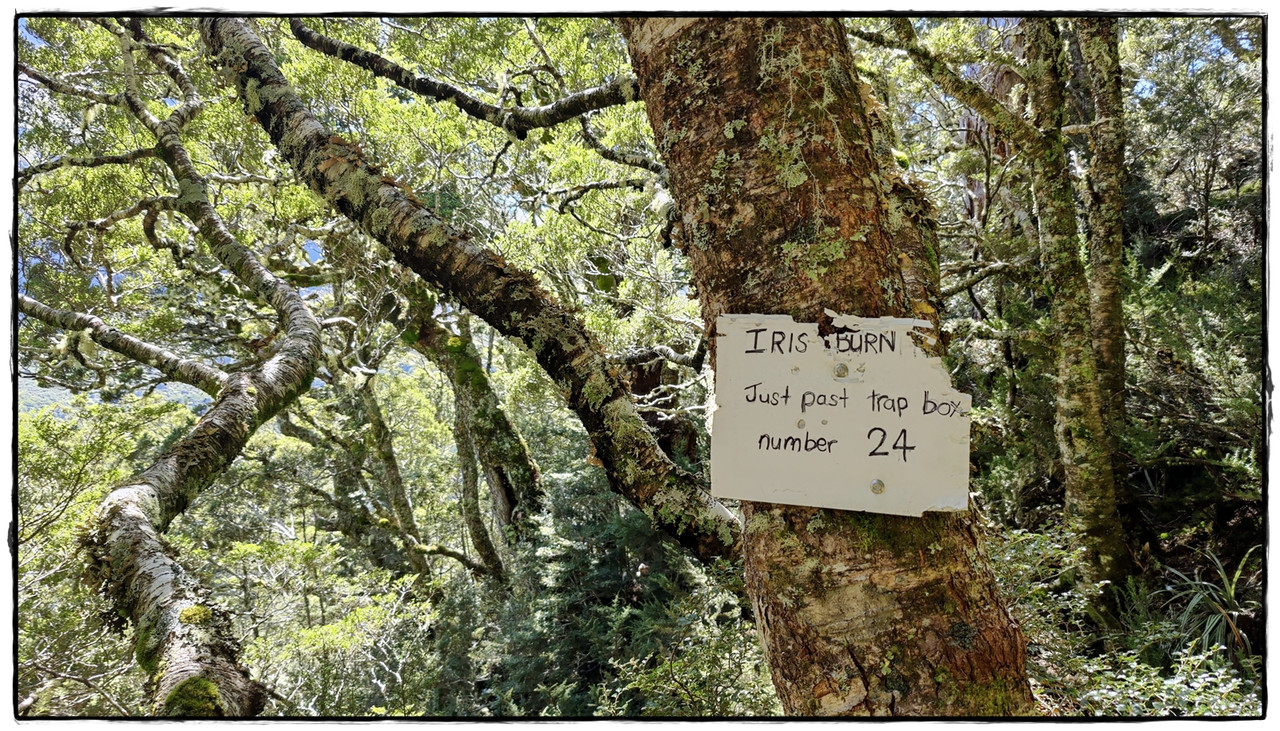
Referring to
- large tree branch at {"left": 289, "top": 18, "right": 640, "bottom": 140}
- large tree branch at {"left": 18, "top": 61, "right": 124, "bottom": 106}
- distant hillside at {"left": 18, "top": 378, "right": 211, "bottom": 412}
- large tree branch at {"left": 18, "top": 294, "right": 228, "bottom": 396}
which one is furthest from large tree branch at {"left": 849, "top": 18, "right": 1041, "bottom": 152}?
large tree branch at {"left": 18, "top": 61, "right": 124, "bottom": 106}

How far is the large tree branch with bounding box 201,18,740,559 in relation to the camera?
39.4 inches

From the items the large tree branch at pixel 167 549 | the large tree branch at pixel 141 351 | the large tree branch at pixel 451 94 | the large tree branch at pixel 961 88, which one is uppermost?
the large tree branch at pixel 961 88

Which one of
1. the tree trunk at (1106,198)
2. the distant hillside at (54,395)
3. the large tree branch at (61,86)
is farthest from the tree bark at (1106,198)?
the large tree branch at (61,86)

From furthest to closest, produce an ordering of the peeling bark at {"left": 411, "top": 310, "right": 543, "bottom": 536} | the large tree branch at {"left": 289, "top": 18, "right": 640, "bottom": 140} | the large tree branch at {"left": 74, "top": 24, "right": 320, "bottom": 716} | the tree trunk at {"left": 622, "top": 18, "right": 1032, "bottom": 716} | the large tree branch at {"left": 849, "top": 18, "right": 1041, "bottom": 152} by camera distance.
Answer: the peeling bark at {"left": 411, "top": 310, "right": 543, "bottom": 536}
the large tree branch at {"left": 849, "top": 18, "right": 1041, "bottom": 152}
the large tree branch at {"left": 289, "top": 18, "right": 640, "bottom": 140}
the large tree branch at {"left": 74, "top": 24, "right": 320, "bottom": 716}
the tree trunk at {"left": 622, "top": 18, "right": 1032, "bottom": 716}

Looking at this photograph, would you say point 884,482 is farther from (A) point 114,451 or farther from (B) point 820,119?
(A) point 114,451

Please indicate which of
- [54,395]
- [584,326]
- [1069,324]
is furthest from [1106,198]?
[54,395]

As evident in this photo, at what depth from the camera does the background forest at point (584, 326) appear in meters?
1.78

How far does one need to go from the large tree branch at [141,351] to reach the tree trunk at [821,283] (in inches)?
76.8

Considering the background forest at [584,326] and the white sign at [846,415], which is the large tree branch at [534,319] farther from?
the white sign at [846,415]

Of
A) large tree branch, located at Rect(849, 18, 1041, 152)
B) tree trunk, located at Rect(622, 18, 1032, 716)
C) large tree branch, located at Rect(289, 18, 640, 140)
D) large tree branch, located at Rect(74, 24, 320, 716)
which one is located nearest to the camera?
tree trunk, located at Rect(622, 18, 1032, 716)

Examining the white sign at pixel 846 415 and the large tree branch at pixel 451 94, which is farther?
the large tree branch at pixel 451 94

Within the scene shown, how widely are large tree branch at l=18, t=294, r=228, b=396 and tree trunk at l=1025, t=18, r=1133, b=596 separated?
307 cm

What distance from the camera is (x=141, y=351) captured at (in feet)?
8.06

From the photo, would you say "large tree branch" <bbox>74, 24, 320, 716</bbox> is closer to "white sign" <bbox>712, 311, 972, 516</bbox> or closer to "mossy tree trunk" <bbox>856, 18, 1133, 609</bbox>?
"white sign" <bbox>712, 311, 972, 516</bbox>
